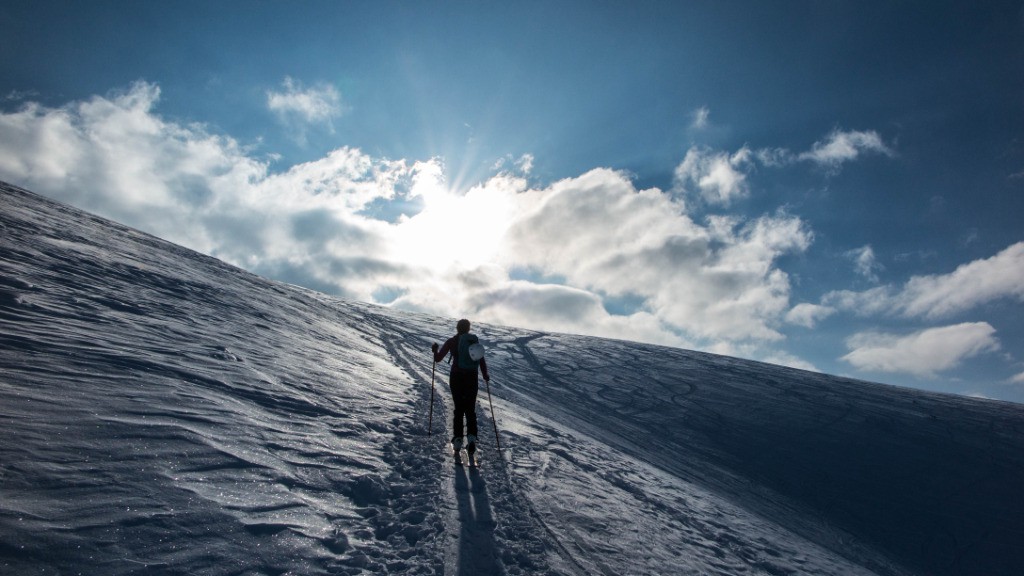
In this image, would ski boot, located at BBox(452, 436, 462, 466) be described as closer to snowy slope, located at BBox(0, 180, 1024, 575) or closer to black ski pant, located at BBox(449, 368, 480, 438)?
black ski pant, located at BBox(449, 368, 480, 438)

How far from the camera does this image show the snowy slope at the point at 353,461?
14.0 ft

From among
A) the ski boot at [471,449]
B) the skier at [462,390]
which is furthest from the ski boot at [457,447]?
the ski boot at [471,449]

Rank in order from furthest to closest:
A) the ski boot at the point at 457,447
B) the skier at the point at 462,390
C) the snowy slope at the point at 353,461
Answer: the skier at the point at 462,390
the ski boot at the point at 457,447
the snowy slope at the point at 353,461

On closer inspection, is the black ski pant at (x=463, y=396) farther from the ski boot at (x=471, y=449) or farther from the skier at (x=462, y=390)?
the ski boot at (x=471, y=449)

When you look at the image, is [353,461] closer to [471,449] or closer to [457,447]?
[457,447]

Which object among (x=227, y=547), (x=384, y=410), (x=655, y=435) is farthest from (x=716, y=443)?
(x=227, y=547)

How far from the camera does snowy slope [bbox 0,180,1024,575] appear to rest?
425cm

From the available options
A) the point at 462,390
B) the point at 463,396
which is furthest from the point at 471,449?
the point at 462,390

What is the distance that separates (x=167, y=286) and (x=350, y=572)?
40.3 feet

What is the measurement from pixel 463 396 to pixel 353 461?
227 cm

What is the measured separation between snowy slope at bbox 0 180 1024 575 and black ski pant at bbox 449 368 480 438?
0.62 m

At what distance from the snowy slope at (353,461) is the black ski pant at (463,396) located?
62 cm

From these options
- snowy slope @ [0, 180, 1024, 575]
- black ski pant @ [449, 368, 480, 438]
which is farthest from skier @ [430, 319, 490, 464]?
snowy slope @ [0, 180, 1024, 575]

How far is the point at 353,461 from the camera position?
6.55m
